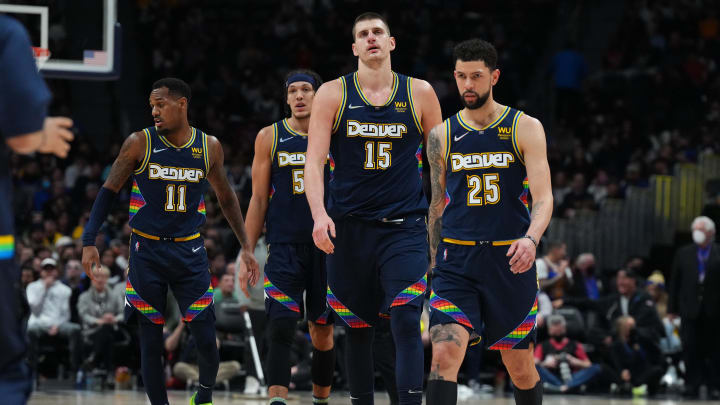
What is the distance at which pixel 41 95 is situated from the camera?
14.6 ft

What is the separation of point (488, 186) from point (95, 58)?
5.87 meters

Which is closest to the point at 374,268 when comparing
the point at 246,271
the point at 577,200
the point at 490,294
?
the point at 490,294

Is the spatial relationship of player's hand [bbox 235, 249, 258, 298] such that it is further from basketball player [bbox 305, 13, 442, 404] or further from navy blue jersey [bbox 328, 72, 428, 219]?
navy blue jersey [bbox 328, 72, 428, 219]

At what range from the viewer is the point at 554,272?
16641 mm

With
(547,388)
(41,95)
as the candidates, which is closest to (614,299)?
(547,388)

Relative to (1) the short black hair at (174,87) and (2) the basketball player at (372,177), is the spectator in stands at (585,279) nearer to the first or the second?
(1) the short black hair at (174,87)

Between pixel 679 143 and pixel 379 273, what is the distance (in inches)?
589

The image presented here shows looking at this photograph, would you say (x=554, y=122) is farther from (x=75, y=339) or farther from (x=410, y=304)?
(x=410, y=304)

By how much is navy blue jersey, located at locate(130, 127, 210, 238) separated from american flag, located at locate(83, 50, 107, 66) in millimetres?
2901

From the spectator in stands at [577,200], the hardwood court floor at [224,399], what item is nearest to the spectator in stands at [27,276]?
the hardwood court floor at [224,399]

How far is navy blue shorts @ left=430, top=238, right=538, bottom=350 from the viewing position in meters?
7.01

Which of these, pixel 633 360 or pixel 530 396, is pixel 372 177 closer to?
pixel 530 396

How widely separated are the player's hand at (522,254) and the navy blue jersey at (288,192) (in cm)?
265

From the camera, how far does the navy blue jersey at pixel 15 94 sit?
14.5 ft
